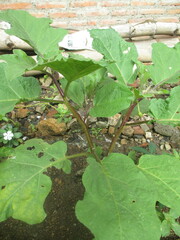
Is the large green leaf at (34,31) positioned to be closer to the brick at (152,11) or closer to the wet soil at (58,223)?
the wet soil at (58,223)

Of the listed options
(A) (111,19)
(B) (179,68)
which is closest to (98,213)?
(B) (179,68)

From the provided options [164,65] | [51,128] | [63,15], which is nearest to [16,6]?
[63,15]

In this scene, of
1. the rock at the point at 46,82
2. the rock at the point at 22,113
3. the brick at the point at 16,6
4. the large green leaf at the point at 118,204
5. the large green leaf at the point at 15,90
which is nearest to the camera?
the large green leaf at the point at 118,204

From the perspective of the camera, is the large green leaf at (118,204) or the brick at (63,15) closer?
the large green leaf at (118,204)

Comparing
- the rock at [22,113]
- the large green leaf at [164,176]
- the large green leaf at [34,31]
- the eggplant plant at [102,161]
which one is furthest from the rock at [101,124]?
the large green leaf at [34,31]

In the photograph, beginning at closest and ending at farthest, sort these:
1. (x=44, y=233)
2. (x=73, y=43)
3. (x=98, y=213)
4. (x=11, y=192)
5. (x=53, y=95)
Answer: (x=98, y=213)
(x=11, y=192)
(x=44, y=233)
(x=53, y=95)
(x=73, y=43)

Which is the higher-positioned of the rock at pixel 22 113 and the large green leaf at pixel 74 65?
the large green leaf at pixel 74 65

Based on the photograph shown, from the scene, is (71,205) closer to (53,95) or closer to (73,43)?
(53,95)
